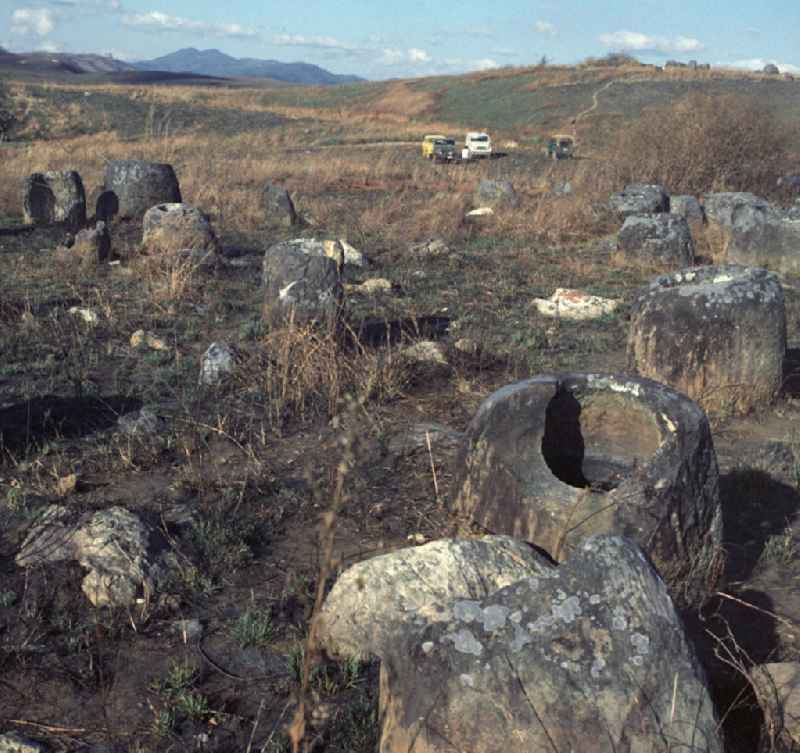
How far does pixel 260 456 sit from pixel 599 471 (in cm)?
206

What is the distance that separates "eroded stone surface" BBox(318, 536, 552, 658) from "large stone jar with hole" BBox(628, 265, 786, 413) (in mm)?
3344

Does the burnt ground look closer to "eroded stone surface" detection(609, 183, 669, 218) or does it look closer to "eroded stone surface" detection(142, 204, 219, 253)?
"eroded stone surface" detection(142, 204, 219, 253)

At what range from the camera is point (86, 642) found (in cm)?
356

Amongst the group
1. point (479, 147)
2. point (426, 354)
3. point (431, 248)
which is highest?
point (479, 147)

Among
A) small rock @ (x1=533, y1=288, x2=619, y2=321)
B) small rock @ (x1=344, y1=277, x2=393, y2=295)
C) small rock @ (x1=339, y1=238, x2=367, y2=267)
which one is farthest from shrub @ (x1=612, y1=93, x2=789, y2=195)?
small rock @ (x1=344, y1=277, x2=393, y2=295)

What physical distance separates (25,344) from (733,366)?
562cm

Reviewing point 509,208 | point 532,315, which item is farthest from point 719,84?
point 532,315

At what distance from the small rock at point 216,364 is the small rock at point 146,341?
36.3 inches

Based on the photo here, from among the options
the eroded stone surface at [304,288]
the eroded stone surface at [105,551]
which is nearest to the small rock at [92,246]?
the eroded stone surface at [304,288]

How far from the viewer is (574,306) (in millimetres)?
9266

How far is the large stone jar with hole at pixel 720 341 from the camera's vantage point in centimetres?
640

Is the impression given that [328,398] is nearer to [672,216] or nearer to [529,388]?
[529,388]

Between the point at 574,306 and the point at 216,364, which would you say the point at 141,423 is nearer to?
the point at 216,364

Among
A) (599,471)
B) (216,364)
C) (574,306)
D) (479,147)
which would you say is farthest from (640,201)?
(479,147)
